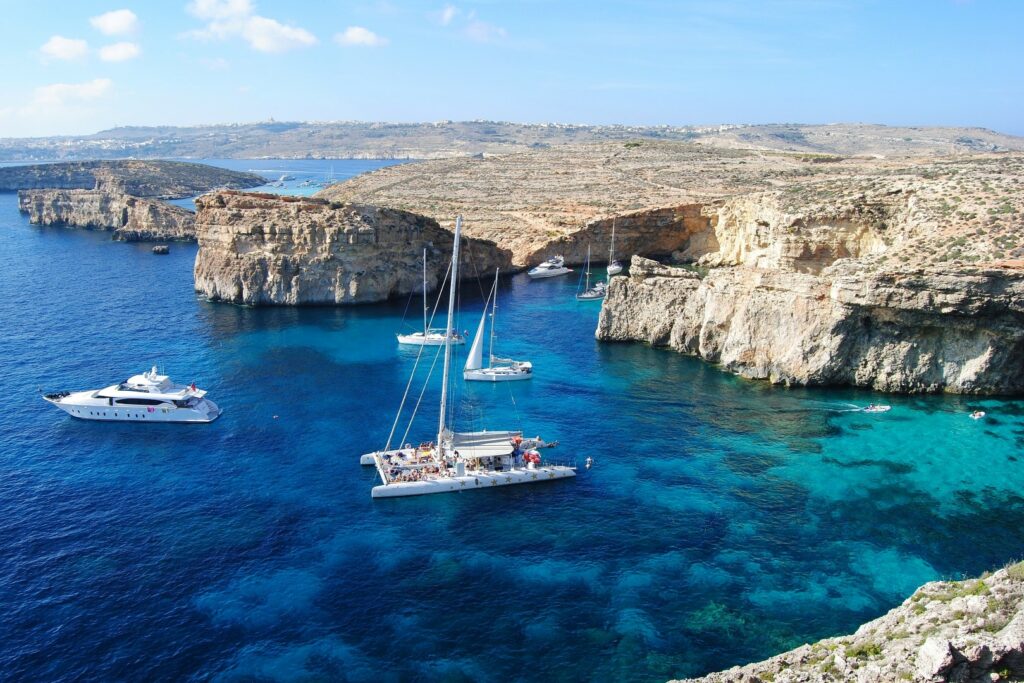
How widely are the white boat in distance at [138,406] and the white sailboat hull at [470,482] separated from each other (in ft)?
52.9

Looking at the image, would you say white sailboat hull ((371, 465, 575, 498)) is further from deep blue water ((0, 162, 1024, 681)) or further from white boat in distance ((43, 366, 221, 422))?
white boat in distance ((43, 366, 221, 422))

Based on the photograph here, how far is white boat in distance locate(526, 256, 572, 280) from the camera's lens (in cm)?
9816

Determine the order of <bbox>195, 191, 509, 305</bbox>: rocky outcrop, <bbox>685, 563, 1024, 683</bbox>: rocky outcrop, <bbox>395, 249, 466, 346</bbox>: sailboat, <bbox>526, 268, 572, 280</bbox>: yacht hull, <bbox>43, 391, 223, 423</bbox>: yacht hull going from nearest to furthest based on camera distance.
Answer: <bbox>685, 563, 1024, 683</bbox>: rocky outcrop < <bbox>43, 391, 223, 423</bbox>: yacht hull < <bbox>395, 249, 466, 346</bbox>: sailboat < <bbox>195, 191, 509, 305</bbox>: rocky outcrop < <bbox>526, 268, 572, 280</bbox>: yacht hull

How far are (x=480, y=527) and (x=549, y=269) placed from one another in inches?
2614

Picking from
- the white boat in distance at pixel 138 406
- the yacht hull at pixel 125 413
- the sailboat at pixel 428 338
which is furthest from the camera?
the sailboat at pixel 428 338

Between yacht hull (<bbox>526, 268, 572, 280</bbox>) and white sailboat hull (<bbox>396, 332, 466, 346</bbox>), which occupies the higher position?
yacht hull (<bbox>526, 268, 572, 280</bbox>)

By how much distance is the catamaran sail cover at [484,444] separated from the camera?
133ft

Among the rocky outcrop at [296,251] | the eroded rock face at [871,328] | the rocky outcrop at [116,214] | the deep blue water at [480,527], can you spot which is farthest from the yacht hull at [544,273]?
the rocky outcrop at [116,214]

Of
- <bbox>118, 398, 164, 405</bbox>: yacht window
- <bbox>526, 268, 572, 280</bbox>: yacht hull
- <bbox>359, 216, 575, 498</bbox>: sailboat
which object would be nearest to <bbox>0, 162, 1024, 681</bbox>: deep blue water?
<bbox>359, 216, 575, 498</bbox>: sailboat

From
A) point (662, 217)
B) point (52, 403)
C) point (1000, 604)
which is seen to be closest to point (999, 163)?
point (662, 217)

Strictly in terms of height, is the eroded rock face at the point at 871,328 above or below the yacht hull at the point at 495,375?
above

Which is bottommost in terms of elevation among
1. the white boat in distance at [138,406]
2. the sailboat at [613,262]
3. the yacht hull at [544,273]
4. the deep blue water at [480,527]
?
the deep blue water at [480,527]

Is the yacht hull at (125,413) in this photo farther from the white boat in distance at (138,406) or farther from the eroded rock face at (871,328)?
the eroded rock face at (871,328)

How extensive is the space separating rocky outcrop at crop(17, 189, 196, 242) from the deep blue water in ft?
257
